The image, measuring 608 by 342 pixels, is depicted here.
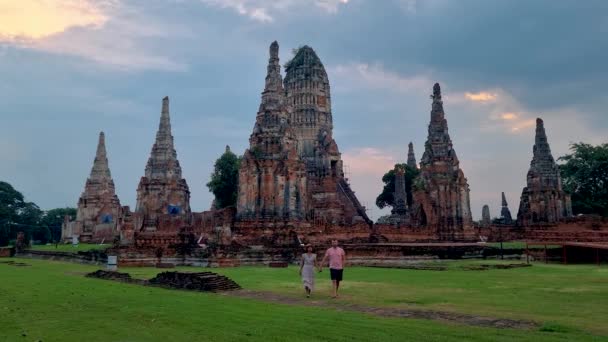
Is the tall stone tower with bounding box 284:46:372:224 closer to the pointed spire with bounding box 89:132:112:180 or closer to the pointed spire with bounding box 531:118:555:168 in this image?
the pointed spire with bounding box 531:118:555:168

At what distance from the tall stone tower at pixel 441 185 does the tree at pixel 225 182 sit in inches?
1163

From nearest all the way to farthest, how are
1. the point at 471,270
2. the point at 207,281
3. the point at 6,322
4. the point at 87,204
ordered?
1. the point at 6,322
2. the point at 207,281
3. the point at 471,270
4. the point at 87,204

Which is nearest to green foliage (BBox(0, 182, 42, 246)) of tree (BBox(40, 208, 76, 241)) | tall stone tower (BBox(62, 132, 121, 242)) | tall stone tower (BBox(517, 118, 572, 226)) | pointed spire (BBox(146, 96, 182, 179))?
tree (BBox(40, 208, 76, 241))

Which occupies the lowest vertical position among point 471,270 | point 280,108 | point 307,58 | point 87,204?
point 471,270

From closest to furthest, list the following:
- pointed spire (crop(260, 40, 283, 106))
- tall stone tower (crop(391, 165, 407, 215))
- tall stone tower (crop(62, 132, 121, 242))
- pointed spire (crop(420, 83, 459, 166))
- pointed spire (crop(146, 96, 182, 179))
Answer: pointed spire (crop(260, 40, 283, 106)) < pointed spire (crop(420, 83, 459, 166)) < pointed spire (crop(146, 96, 182, 179)) < tall stone tower (crop(62, 132, 121, 242)) < tall stone tower (crop(391, 165, 407, 215))

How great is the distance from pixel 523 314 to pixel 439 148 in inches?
1263

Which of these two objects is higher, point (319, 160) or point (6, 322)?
point (319, 160)

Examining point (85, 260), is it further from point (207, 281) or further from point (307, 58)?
point (307, 58)

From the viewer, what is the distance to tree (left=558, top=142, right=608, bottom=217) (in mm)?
57219

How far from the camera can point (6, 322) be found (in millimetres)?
8891

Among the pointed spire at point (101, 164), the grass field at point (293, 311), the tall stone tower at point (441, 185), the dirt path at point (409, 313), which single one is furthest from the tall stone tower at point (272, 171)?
the pointed spire at point (101, 164)

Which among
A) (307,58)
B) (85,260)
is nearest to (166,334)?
(85,260)

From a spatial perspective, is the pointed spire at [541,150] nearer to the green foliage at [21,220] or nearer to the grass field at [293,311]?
the grass field at [293,311]

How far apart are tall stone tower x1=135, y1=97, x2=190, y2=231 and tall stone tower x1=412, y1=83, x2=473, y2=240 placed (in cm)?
2438
